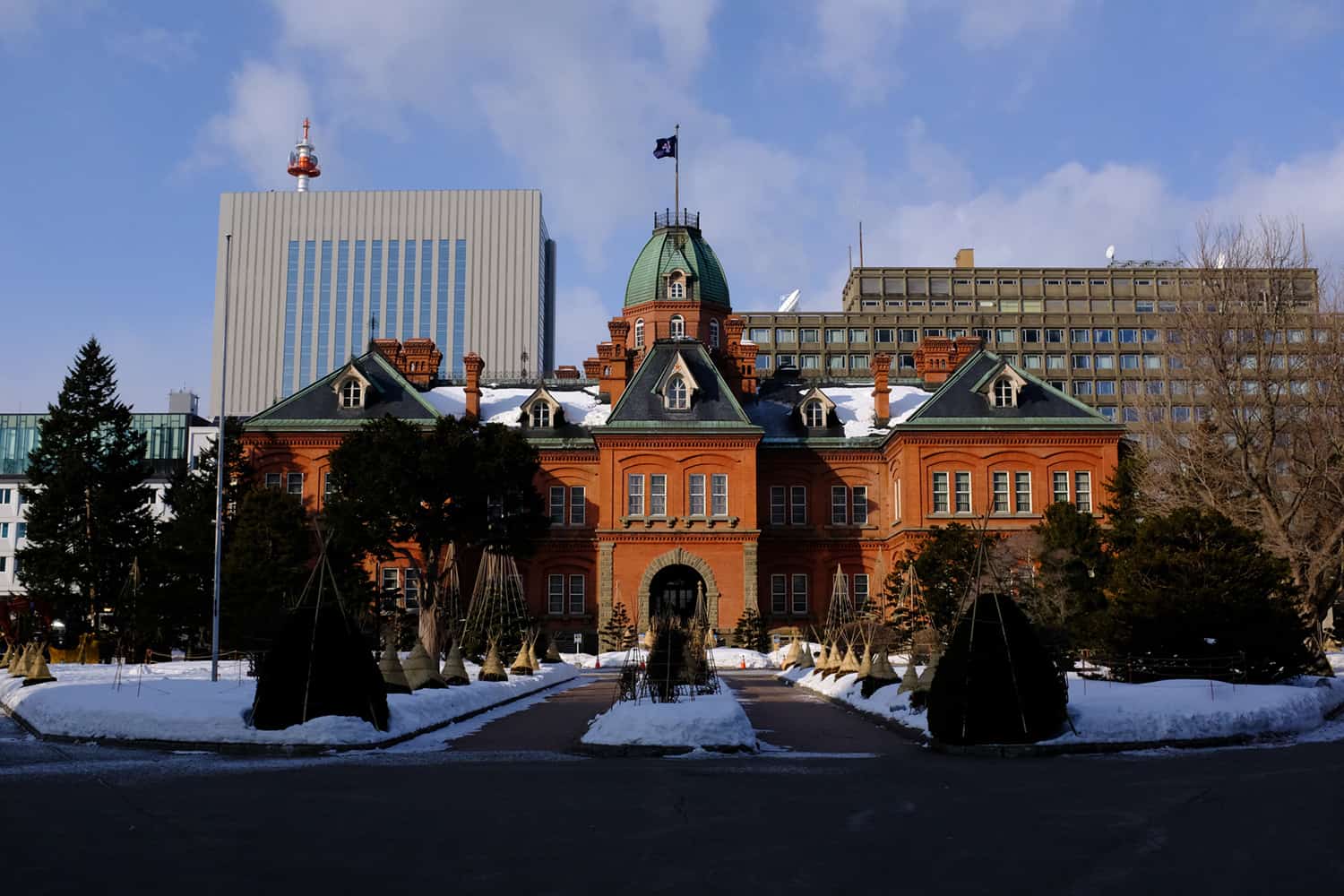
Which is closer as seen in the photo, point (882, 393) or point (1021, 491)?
point (1021, 491)

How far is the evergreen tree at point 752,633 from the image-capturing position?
51.9m

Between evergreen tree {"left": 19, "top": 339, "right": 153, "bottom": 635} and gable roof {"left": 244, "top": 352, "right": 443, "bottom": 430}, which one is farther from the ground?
gable roof {"left": 244, "top": 352, "right": 443, "bottom": 430}

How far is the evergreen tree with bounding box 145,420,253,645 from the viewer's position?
4025 centimetres

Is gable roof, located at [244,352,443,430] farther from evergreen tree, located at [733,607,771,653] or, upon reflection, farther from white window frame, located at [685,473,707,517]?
evergreen tree, located at [733,607,771,653]

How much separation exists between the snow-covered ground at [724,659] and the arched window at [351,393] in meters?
16.6

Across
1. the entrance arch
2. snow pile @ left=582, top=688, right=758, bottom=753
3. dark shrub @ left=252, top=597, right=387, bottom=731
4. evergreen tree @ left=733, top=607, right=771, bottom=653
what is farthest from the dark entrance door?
snow pile @ left=582, top=688, right=758, bottom=753

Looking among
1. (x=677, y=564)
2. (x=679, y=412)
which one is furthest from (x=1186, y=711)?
(x=679, y=412)

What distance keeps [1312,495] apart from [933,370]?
1187 inches

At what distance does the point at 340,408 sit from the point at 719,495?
61.3 ft

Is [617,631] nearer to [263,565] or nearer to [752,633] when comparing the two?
[752,633]

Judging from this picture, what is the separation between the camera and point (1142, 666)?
25141 millimetres

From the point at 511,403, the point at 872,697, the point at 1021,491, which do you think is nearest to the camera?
the point at 872,697

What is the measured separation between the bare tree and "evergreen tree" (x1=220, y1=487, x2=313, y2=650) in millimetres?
28594

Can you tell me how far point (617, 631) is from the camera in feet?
171
